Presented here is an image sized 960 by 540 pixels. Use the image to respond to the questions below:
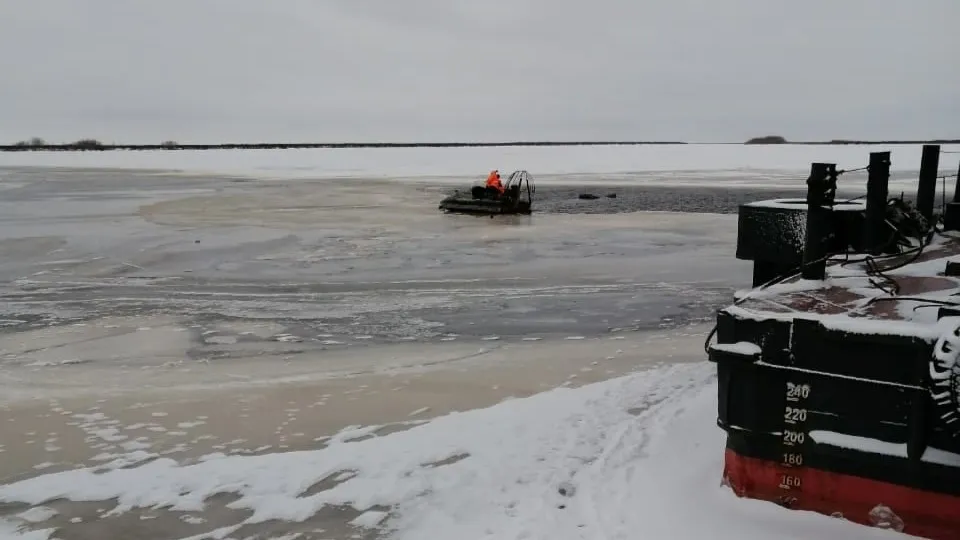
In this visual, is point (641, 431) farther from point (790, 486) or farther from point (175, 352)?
point (175, 352)

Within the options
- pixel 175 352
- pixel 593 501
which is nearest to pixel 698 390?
pixel 593 501

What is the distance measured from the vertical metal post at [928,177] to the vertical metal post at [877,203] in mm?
1875

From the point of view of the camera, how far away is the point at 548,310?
9.16 m

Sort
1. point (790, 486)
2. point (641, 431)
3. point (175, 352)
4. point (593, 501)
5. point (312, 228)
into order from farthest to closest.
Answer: point (312, 228) < point (175, 352) < point (641, 431) < point (593, 501) < point (790, 486)

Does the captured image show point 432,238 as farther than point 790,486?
Yes

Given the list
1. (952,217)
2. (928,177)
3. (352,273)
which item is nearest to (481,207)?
(352,273)

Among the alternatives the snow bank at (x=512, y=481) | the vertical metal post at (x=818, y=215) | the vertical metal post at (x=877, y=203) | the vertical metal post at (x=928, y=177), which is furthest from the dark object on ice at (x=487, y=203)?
the vertical metal post at (x=818, y=215)

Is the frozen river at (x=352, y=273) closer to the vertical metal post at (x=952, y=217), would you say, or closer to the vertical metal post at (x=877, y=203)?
the vertical metal post at (x=952, y=217)

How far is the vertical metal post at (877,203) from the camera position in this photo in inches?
209

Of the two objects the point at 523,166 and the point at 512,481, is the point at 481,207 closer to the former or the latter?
the point at 512,481

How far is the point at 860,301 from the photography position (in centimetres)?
404

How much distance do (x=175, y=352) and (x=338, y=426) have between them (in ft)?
8.67

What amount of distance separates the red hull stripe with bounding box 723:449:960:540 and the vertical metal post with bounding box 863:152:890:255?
227cm

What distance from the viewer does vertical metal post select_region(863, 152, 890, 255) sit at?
5305 mm
